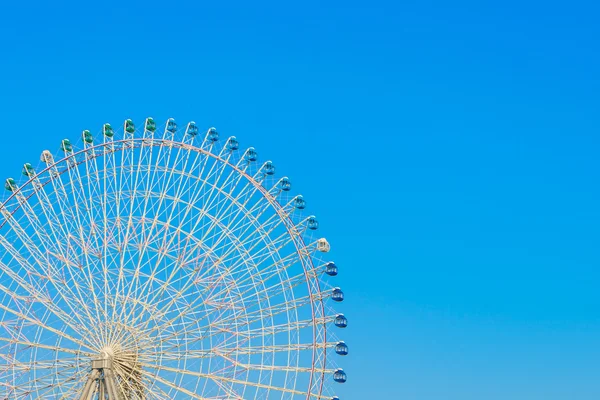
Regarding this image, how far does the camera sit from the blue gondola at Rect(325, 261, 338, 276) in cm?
7919

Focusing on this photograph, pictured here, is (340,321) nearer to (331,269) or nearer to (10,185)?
(331,269)

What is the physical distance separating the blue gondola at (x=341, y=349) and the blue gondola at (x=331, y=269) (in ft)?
14.2

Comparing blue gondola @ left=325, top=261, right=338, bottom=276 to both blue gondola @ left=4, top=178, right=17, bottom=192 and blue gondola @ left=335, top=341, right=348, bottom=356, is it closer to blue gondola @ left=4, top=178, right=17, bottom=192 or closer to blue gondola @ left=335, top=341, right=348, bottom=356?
blue gondola @ left=335, top=341, right=348, bottom=356

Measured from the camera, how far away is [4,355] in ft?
256

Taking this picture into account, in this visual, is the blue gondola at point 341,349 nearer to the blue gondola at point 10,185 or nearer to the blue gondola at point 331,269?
the blue gondola at point 331,269

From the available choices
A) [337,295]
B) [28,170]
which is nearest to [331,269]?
[337,295]

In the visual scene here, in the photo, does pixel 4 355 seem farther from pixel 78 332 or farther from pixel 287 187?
pixel 287 187

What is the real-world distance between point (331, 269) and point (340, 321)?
3.34m

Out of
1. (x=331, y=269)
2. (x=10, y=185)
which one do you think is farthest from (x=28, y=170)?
(x=331, y=269)

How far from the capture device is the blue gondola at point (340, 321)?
77.9 meters

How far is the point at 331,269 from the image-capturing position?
79250 millimetres

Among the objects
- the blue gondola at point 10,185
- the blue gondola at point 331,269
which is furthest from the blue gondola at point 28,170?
the blue gondola at point 331,269

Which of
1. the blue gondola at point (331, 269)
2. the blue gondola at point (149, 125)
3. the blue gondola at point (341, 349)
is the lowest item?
the blue gondola at point (341, 349)

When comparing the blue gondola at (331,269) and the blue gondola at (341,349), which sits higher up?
the blue gondola at (331,269)
